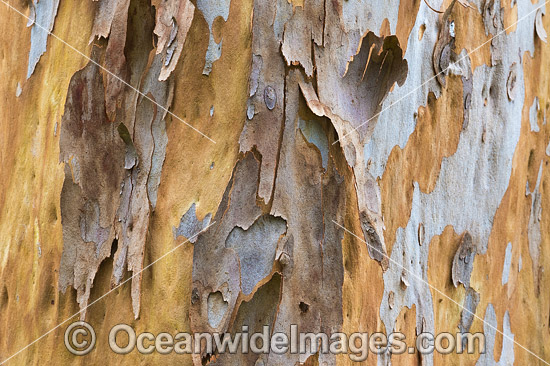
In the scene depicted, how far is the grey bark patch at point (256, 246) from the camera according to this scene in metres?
0.83

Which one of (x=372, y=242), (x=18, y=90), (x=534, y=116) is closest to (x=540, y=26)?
(x=534, y=116)

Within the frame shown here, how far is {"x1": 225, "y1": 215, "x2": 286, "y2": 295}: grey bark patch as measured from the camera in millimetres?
833

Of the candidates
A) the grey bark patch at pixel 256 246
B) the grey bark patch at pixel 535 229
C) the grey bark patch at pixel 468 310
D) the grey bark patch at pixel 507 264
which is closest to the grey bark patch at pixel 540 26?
the grey bark patch at pixel 535 229

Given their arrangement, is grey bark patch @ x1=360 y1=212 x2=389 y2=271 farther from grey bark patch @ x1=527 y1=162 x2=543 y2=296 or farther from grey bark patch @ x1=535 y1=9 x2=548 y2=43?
grey bark patch @ x1=535 y1=9 x2=548 y2=43

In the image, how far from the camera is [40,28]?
1066 millimetres

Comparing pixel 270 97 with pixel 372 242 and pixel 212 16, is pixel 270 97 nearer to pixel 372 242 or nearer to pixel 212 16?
pixel 212 16

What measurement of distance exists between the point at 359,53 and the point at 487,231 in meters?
0.57

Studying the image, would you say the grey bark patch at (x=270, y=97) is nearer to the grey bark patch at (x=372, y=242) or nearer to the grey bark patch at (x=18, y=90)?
the grey bark patch at (x=372, y=242)

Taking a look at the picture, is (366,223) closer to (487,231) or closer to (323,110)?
(323,110)

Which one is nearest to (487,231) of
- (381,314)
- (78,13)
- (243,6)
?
(381,314)

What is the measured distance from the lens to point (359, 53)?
0.90 meters

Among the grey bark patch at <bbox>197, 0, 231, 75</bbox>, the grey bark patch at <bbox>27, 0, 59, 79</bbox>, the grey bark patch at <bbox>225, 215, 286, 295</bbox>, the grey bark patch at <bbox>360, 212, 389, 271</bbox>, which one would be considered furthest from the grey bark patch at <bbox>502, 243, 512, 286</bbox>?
the grey bark patch at <bbox>27, 0, 59, 79</bbox>

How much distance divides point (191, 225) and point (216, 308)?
5.1 inches

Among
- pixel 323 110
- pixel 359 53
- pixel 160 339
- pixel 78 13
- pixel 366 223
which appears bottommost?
pixel 160 339
